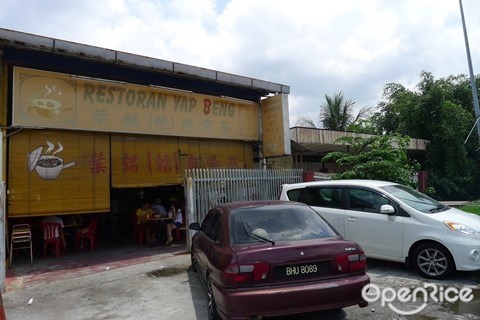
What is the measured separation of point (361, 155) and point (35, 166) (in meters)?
8.69

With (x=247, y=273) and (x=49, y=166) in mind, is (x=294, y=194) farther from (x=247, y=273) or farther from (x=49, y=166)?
(x=49, y=166)

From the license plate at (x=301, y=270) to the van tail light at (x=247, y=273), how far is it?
14 centimetres

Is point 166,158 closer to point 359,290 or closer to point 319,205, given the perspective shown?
point 319,205

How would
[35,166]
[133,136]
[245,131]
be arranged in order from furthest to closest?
[245,131] → [133,136] → [35,166]

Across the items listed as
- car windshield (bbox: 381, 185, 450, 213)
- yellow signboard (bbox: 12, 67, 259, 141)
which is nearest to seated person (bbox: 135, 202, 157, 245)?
yellow signboard (bbox: 12, 67, 259, 141)

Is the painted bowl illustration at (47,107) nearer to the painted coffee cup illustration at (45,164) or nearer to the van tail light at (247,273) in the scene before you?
the painted coffee cup illustration at (45,164)

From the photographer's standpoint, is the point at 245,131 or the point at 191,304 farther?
the point at 245,131

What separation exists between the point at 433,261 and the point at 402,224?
0.71 meters

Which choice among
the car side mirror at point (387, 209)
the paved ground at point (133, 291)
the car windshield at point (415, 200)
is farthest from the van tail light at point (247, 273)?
the car windshield at point (415, 200)

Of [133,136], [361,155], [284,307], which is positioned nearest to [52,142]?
[133,136]

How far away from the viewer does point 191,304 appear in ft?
17.5

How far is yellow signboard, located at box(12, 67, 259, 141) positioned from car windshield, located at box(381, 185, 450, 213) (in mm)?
6115

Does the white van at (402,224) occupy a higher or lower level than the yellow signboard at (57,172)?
lower

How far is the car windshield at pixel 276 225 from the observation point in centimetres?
429
